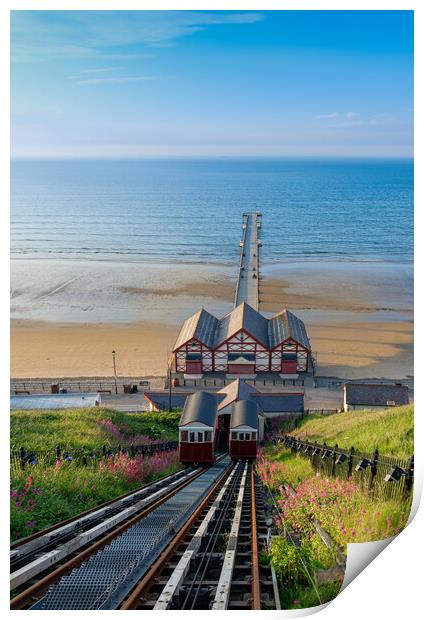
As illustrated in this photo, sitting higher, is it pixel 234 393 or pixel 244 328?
pixel 244 328

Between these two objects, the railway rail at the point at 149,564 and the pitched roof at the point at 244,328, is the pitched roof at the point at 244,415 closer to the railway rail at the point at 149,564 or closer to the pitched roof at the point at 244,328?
the railway rail at the point at 149,564

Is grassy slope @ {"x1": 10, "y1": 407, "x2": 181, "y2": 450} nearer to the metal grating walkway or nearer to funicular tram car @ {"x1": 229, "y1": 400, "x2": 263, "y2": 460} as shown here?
funicular tram car @ {"x1": 229, "y1": 400, "x2": 263, "y2": 460}

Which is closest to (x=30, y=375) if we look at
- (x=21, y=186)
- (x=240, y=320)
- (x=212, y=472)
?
(x=240, y=320)

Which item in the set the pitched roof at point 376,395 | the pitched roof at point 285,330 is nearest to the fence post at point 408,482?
the pitched roof at point 376,395

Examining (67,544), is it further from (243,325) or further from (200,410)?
(243,325)

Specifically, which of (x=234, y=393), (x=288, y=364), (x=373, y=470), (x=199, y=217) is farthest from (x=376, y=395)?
(x=199, y=217)

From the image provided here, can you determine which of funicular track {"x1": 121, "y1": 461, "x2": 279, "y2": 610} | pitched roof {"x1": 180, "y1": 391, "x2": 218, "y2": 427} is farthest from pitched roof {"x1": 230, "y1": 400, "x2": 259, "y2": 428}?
funicular track {"x1": 121, "y1": 461, "x2": 279, "y2": 610}
